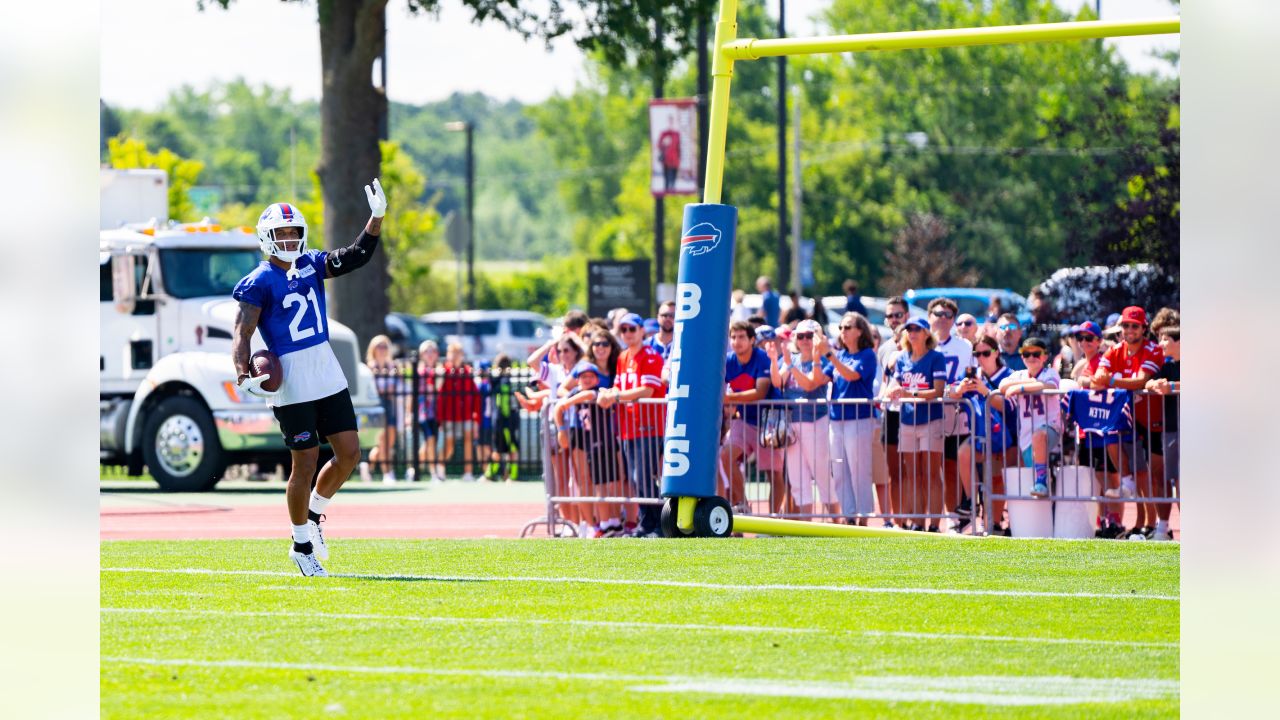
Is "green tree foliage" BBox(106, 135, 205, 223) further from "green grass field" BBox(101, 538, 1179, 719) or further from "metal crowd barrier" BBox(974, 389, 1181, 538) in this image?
"green grass field" BBox(101, 538, 1179, 719)

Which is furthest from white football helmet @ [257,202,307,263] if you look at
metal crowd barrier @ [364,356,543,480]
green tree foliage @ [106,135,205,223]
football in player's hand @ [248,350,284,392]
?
green tree foliage @ [106,135,205,223]

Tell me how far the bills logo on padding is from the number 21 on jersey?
2.80 m

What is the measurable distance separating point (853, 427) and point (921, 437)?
20.2 inches

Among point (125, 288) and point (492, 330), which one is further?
point (492, 330)

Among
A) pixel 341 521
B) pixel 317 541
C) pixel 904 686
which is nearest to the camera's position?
pixel 904 686

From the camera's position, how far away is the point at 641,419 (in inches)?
621

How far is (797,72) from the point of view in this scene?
86875mm

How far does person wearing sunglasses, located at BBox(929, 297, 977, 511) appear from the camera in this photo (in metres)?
15.3

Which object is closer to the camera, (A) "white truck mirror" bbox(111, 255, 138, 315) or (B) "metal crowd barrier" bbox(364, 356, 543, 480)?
(A) "white truck mirror" bbox(111, 255, 138, 315)

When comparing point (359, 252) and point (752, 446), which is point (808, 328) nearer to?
point (752, 446)

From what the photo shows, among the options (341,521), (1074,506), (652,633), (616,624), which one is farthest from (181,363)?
(652,633)

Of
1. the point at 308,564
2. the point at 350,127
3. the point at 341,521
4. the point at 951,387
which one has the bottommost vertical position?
the point at 341,521
